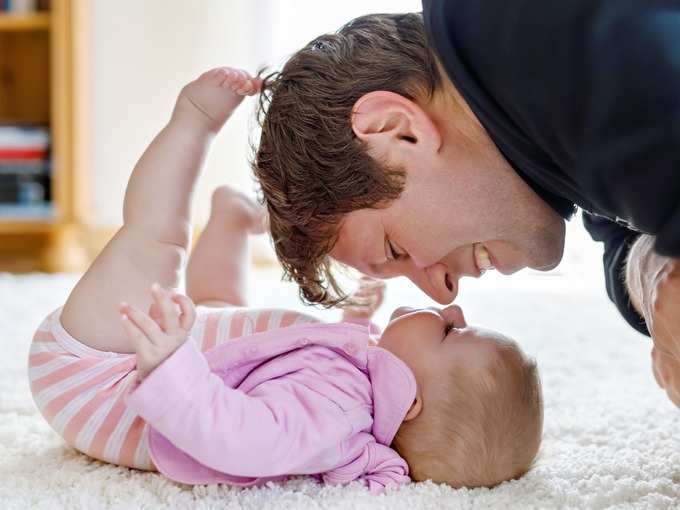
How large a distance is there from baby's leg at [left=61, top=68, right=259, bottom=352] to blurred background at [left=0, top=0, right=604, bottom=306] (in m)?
1.61

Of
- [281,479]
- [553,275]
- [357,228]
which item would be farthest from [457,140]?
[553,275]

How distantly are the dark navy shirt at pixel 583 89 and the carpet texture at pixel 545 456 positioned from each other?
0.94ft

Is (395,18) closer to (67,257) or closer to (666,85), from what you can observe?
(666,85)

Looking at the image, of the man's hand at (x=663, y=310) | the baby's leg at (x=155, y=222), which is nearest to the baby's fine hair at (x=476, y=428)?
the man's hand at (x=663, y=310)

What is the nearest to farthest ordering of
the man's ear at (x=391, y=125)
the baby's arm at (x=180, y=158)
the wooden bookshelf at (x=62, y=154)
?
the man's ear at (x=391, y=125), the baby's arm at (x=180, y=158), the wooden bookshelf at (x=62, y=154)

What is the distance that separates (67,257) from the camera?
277 cm

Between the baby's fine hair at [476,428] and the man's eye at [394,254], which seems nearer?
the baby's fine hair at [476,428]

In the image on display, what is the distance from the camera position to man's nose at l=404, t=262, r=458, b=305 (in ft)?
3.76

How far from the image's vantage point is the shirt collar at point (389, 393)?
1.00 metres

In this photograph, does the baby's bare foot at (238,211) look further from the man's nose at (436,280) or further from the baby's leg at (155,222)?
the man's nose at (436,280)

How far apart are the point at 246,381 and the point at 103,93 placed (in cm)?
217

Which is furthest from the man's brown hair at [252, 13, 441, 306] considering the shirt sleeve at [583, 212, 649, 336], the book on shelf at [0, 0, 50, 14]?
the book on shelf at [0, 0, 50, 14]

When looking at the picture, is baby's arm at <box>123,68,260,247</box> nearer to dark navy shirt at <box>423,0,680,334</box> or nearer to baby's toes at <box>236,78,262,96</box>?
baby's toes at <box>236,78,262,96</box>

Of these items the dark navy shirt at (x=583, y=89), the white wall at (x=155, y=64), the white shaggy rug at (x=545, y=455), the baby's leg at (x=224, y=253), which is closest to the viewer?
the dark navy shirt at (x=583, y=89)
